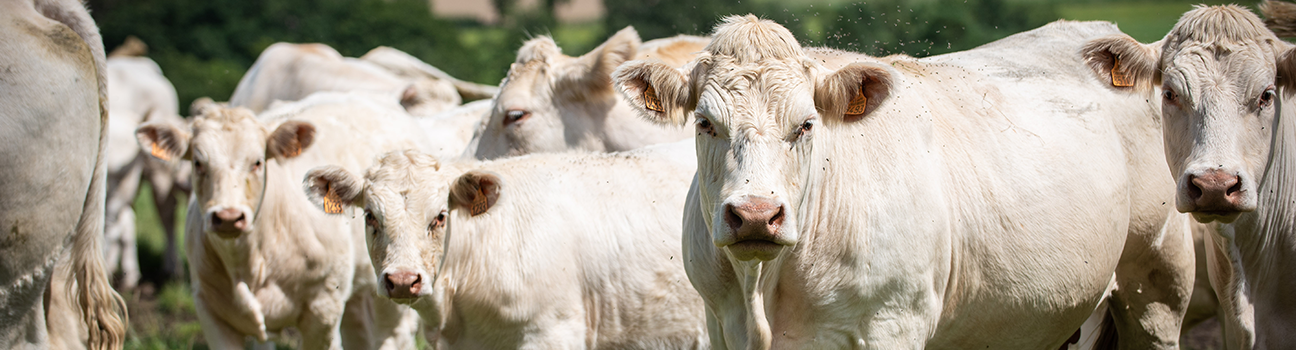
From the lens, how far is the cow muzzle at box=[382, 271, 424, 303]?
13.1 ft

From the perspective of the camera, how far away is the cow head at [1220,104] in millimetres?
3303

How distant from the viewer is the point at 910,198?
3.33m

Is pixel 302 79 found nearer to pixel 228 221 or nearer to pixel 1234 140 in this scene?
pixel 228 221

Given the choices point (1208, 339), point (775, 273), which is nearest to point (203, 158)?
point (775, 273)

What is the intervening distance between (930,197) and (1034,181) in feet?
2.07

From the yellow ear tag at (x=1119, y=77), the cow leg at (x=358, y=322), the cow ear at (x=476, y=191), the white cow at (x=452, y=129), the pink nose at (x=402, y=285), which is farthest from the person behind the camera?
the white cow at (x=452, y=129)

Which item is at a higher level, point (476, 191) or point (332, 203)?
point (476, 191)

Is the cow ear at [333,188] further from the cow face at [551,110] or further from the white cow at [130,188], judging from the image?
the white cow at [130,188]

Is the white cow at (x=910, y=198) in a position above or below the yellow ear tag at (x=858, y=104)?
below

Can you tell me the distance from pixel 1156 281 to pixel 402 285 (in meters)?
3.22

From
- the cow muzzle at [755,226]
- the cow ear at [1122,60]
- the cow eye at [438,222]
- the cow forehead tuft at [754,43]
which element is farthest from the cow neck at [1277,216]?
the cow eye at [438,222]

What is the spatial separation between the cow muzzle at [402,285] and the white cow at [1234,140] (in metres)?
2.86

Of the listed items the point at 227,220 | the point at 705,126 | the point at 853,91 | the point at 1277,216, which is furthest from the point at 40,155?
the point at 1277,216

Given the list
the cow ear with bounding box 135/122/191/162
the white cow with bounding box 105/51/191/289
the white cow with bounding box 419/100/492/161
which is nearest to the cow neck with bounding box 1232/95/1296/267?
the white cow with bounding box 419/100/492/161
